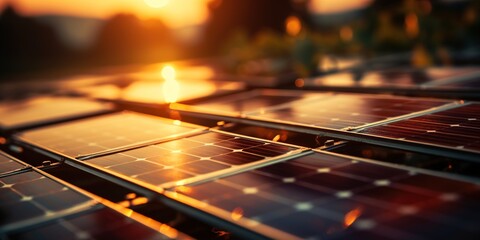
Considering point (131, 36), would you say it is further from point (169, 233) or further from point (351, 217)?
point (351, 217)

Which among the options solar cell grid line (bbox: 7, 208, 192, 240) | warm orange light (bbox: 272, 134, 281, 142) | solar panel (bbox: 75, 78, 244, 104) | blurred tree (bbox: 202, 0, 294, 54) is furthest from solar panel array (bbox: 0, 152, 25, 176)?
blurred tree (bbox: 202, 0, 294, 54)

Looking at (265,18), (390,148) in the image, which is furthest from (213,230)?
(265,18)

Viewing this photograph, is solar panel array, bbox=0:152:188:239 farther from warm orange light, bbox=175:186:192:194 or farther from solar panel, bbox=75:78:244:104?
solar panel, bbox=75:78:244:104

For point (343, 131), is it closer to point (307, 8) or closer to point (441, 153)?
point (441, 153)

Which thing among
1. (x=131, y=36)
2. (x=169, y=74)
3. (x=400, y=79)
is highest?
(x=131, y=36)

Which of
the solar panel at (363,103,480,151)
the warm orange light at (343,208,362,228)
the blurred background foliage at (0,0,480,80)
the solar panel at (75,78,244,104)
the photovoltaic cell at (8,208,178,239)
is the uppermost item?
the blurred background foliage at (0,0,480,80)

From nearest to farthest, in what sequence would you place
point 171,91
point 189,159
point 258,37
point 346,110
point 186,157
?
point 189,159 → point 186,157 → point 346,110 → point 171,91 → point 258,37

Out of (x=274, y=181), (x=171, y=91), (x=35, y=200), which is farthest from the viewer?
(x=171, y=91)

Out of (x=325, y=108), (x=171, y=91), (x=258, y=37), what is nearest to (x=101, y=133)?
(x=325, y=108)
